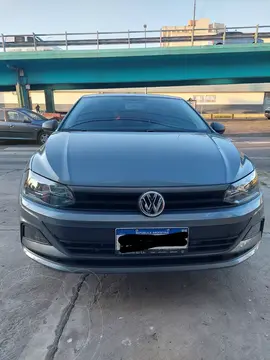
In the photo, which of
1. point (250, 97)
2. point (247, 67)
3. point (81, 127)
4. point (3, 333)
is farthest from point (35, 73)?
point (250, 97)

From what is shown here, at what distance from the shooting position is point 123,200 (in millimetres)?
1938

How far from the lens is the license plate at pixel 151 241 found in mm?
1918

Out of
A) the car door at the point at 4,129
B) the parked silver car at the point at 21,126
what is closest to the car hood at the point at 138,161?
the parked silver car at the point at 21,126

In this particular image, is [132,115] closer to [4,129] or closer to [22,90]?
[4,129]

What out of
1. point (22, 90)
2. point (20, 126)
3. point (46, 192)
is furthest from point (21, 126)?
point (22, 90)

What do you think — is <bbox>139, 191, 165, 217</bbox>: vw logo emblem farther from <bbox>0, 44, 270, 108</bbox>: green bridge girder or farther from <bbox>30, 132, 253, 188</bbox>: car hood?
<bbox>0, 44, 270, 108</bbox>: green bridge girder

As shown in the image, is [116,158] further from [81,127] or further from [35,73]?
[35,73]

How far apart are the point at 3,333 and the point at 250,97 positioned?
47531 millimetres

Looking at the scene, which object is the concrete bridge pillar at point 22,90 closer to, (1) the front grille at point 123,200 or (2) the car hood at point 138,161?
(2) the car hood at point 138,161

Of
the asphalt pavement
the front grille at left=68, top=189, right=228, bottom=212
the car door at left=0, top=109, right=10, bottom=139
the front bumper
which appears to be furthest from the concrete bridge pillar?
the front grille at left=68, top=189, right=228, bottom=212

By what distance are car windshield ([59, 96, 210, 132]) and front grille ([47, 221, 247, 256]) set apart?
1320 millimetres

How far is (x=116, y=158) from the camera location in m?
2.19

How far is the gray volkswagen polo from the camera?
6.31ft

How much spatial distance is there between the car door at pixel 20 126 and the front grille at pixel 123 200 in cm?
1063
